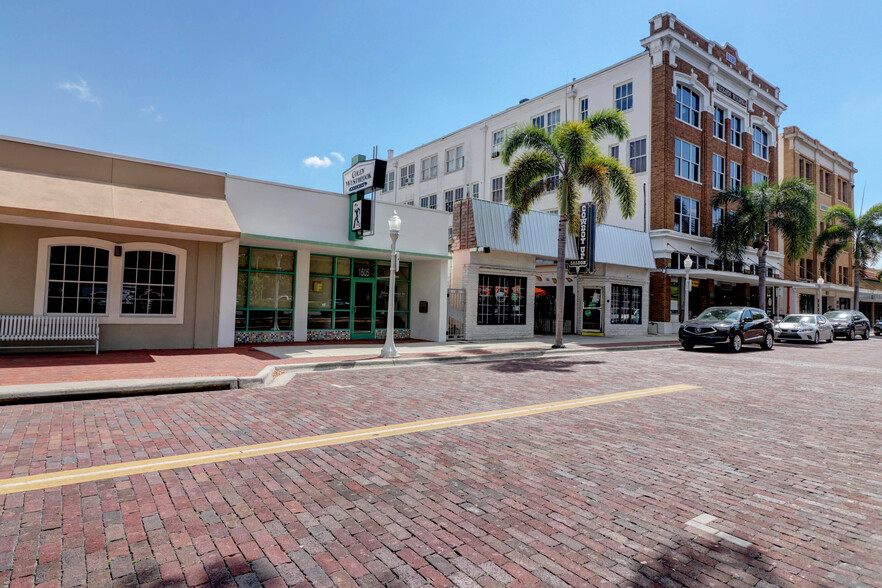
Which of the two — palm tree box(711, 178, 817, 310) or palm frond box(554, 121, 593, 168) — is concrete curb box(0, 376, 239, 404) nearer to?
palm frond box(554, 121, 593, 168)

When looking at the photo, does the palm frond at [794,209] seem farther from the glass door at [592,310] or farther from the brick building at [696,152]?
the glass door at [592,310]

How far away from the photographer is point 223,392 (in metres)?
8.38

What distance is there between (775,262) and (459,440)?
40070mm

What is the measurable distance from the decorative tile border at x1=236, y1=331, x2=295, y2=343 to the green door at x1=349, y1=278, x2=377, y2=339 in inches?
90.5

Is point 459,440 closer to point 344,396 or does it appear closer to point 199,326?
point 344,396

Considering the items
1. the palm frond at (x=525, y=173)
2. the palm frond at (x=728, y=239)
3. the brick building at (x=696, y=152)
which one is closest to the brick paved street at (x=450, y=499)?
the palm frond at (x=525, y=173)

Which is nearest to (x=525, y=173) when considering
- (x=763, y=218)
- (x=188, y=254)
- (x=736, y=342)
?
(x=736, y=342)

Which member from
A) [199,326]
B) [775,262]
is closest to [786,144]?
[775,262]

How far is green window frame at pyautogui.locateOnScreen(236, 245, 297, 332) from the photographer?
49.8 ft

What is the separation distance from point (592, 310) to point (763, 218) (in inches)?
516

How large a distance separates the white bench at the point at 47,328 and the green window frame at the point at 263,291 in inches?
158

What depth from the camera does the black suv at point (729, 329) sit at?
1786 cm

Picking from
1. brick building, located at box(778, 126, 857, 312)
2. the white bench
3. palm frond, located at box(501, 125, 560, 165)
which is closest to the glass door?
palm frond, located at box(501, 125, 560, 165)

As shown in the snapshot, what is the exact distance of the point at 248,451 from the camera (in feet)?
16.3
